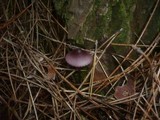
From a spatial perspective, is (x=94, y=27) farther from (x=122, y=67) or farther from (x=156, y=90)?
(x=156, y=90)

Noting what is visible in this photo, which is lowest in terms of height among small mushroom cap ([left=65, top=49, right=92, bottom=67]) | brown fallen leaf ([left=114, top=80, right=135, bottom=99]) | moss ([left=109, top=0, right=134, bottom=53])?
brown fallen leaf ([left=114, top=80, right=135, bottom=99])

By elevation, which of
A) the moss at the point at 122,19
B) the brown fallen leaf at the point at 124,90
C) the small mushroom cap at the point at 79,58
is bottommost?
the brown fallen leaf at the point at 124,90

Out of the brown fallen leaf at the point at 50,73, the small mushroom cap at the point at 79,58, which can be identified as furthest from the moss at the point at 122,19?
the brown fallen leaf at the point at 50,73

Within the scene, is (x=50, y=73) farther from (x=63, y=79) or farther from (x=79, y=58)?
(x=79, y=58)

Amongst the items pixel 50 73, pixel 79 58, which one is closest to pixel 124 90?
pixel 79 58

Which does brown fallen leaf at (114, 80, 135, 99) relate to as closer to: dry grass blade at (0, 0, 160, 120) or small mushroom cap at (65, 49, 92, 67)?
dry grass blade at (0, 0, 160, 120)

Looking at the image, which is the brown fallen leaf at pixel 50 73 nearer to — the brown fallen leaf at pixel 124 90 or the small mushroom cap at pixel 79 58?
the small mushroom cap at pixel 79 58

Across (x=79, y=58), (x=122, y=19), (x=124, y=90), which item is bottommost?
(x=124, y=90)

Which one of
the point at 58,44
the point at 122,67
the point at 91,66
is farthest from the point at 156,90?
the point at 58,44

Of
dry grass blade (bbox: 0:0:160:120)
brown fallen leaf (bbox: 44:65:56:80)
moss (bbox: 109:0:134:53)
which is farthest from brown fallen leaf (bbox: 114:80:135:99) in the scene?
brown fallen leaf (bbox: 44:65:56:80)
